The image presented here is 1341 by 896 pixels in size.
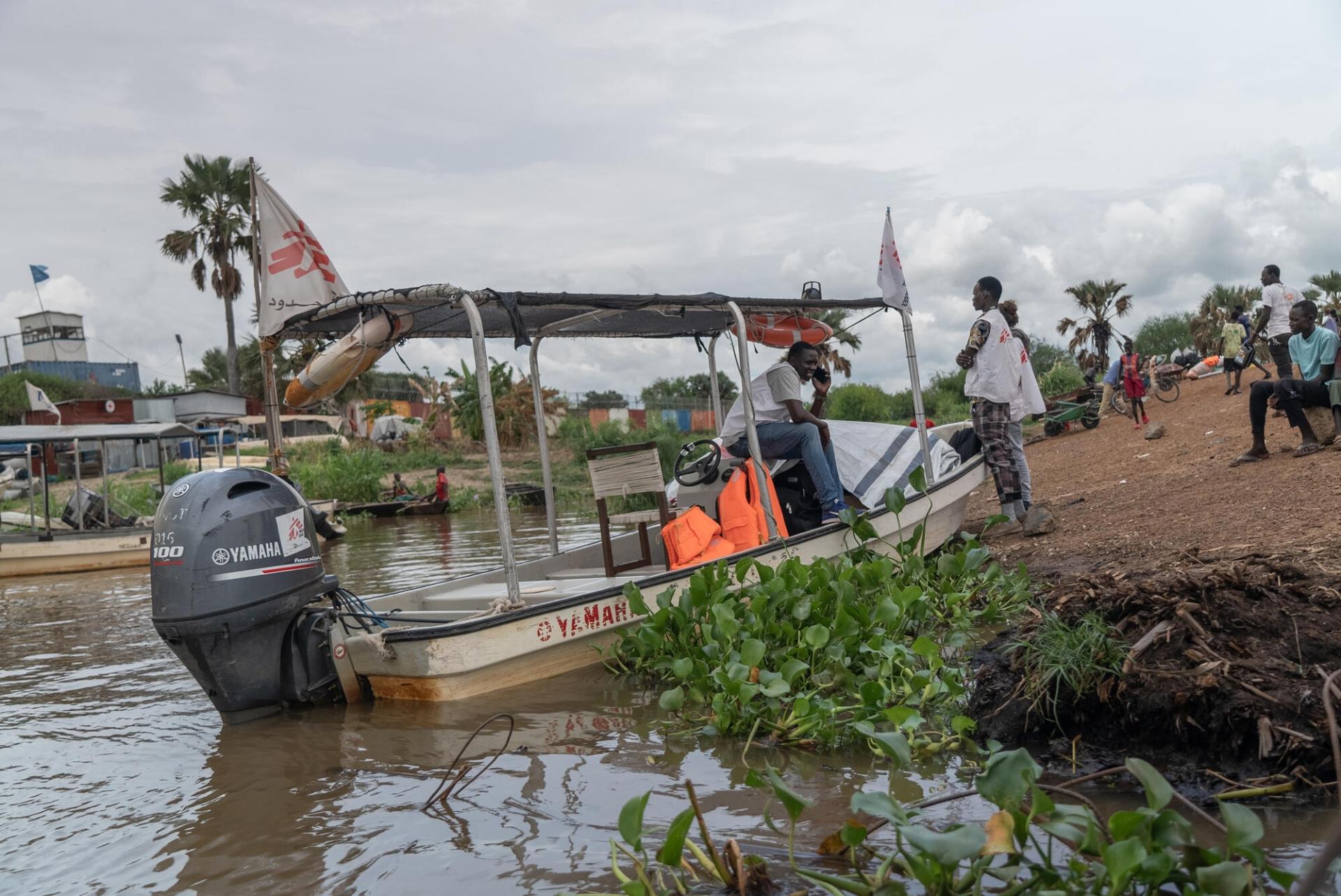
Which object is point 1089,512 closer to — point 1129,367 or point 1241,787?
point 1241,787

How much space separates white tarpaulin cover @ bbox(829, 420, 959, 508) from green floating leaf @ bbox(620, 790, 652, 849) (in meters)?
5.37

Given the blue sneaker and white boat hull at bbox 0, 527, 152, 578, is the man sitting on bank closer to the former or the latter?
the blue sneaker

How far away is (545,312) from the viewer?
7.32 metres

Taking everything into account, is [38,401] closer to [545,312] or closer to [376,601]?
[376,601]

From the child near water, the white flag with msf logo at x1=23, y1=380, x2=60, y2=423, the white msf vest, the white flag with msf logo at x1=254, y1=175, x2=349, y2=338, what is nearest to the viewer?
the white flag with msf logo at x1=254, y1=175, x2=349, y2=338

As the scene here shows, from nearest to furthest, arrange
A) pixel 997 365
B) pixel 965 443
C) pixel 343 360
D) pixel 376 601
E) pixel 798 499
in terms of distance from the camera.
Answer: pixel 343 360 < pixel 376 601 < pixel 798 499 < pixel 997 365 < pixel 965 443

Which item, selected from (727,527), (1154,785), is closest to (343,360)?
(727,527)

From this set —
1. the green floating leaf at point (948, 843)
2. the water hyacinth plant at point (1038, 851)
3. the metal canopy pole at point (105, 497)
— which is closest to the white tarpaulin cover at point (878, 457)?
the water hyacinth plant at point (1038, 851)

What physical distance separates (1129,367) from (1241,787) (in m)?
15.2

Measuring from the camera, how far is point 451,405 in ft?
108

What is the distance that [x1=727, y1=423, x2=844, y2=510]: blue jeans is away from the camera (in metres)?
7.39

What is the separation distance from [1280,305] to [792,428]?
830cm

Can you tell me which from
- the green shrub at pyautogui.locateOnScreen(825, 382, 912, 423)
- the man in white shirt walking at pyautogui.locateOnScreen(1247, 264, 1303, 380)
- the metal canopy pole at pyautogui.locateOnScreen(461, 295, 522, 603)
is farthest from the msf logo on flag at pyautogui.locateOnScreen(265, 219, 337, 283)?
the green shrub at pyautogui.locateOnScreen(825, 382, 912, 423)

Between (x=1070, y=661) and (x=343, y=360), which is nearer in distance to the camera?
(x=1070, y=661)
